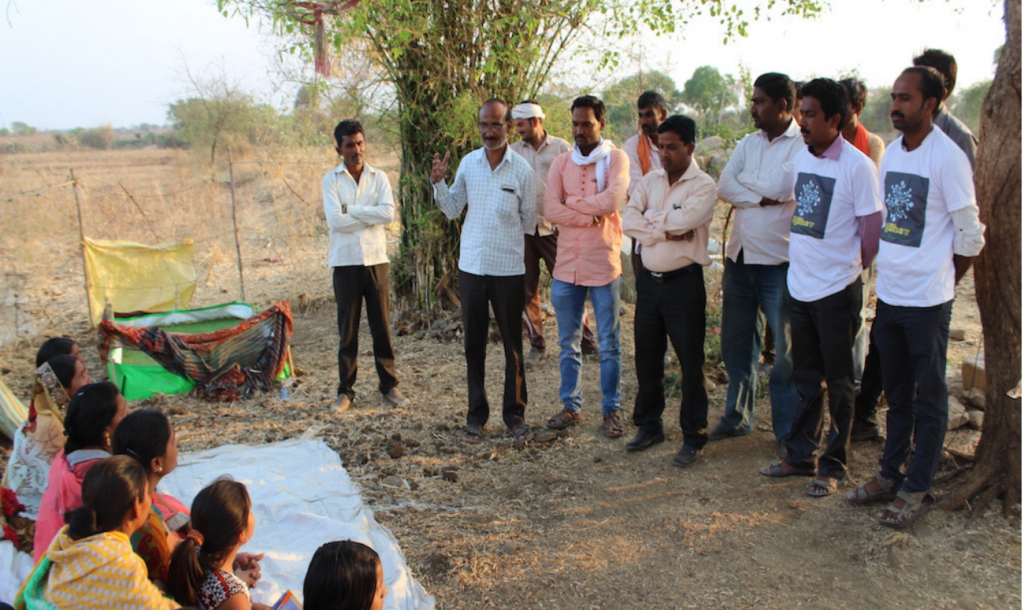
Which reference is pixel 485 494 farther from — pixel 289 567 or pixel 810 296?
pixel 810 296

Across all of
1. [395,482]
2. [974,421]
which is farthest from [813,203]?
[395,482]

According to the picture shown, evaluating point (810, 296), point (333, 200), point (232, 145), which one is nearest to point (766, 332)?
point (810, 296)

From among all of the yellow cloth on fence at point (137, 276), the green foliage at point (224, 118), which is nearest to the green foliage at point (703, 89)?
the green foliage at point (224, 118)

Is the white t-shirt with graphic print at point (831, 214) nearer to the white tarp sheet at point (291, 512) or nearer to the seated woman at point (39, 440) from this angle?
the white tarp sheet at point (291, 512)

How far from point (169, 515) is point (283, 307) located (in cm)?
308

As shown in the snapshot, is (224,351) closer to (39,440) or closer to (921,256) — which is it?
(39,440)

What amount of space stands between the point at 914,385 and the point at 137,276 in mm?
7223

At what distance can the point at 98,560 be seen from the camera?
2045 mm

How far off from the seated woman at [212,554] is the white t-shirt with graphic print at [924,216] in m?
2.81

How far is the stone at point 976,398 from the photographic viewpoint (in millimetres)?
4436

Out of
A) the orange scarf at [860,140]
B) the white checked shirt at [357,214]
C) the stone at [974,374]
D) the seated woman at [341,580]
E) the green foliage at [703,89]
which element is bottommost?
the stone at [974,374]

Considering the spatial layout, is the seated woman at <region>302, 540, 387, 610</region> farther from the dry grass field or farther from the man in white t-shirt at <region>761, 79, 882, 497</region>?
the man in white t-shirt at <region>761, 79, 882, 497</region>

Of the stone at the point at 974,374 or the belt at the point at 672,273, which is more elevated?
the belt at the point at 672,273

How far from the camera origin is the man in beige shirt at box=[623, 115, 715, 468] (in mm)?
3850
